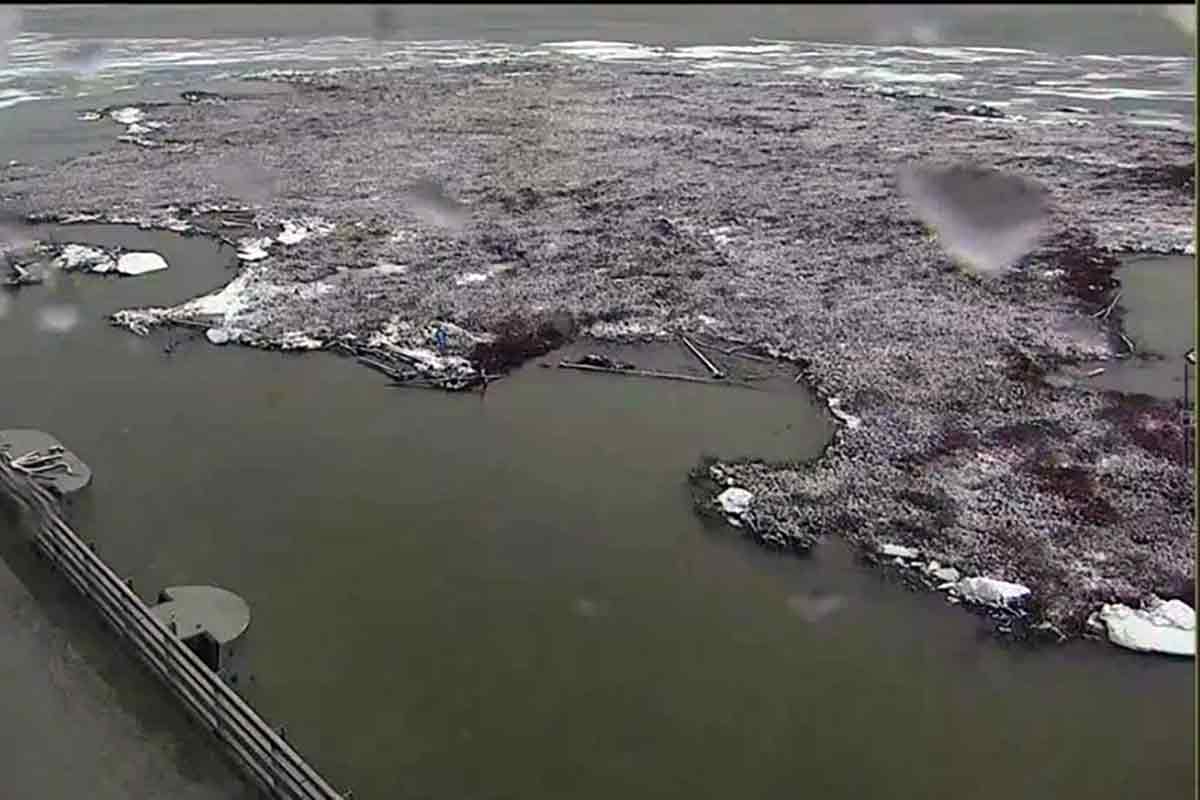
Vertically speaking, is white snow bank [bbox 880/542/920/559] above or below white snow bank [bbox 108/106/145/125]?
below

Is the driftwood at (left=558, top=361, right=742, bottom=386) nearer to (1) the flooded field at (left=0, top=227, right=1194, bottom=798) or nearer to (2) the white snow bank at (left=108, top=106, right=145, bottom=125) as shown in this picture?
(1) the flooded field at (left=0, top=227, right=1194, bottom=798)

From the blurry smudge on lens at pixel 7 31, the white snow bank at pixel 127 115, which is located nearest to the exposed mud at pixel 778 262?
the white snow bank at pixel 127 115

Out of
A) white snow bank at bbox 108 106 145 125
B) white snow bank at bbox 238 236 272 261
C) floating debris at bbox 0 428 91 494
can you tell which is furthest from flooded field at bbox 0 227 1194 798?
white snow bank at bbox 108 106 145 125

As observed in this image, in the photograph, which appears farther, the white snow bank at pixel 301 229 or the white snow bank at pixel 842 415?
the white snow bank at pixel 301 229

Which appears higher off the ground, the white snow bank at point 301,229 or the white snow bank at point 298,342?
the white snow bank at point 301,229

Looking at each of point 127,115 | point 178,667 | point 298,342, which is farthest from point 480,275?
point 127,115

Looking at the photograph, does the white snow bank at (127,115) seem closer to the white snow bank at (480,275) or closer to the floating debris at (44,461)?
the white snow bank at (480,275)
